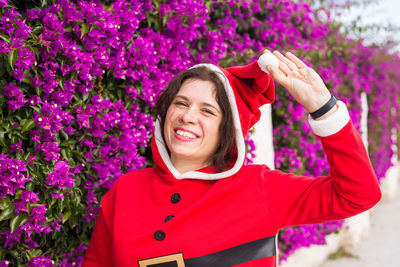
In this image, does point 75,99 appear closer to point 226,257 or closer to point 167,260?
point 167,260

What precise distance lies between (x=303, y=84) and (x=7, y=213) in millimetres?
1314

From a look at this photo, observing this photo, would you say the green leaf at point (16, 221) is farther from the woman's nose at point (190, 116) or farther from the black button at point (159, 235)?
the woman's nose at point (190, 116)

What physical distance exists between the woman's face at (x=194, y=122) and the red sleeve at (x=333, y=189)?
1.04ft

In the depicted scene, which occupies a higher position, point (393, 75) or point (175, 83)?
point (175, 83)

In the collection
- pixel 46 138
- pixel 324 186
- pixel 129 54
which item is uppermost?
pixel 129 54

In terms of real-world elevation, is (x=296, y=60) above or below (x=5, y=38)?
below

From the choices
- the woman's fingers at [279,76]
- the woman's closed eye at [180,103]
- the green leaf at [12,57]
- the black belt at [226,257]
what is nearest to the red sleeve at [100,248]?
the black belt at [226,257]

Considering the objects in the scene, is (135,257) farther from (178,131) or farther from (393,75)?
(393,75)

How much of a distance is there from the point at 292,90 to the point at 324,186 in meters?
0.36

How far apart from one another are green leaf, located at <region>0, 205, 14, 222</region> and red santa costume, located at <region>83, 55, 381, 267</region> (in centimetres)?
39

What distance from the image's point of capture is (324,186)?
1427 millimetres

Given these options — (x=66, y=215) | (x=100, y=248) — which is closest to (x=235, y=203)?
(x=100, y=248)

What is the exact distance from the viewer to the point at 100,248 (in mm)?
1865

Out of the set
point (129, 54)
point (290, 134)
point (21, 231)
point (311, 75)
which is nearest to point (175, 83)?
point (129, 54)
